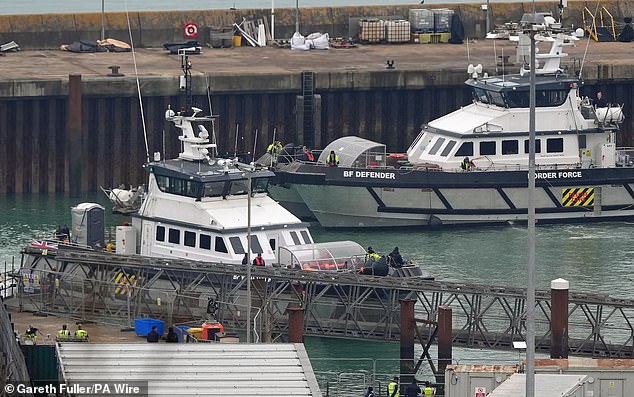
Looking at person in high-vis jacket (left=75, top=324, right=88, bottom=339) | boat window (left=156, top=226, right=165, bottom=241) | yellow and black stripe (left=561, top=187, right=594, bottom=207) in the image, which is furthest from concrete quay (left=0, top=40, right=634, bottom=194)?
person in high-vis jacket (left=75, top=324, right=88, bottom=339)

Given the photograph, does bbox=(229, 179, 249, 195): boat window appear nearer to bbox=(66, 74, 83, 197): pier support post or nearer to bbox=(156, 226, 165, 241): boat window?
bbox=(156, 226, 165, 241): boat window

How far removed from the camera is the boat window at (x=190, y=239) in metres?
53.2

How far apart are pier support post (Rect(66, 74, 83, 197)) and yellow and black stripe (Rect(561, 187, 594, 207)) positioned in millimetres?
16688

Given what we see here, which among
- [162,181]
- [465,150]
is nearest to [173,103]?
[465,150]

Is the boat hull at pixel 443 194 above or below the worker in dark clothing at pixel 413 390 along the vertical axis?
above

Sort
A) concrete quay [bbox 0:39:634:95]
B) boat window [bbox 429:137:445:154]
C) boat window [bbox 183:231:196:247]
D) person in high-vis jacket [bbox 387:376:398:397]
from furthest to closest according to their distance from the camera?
concrete quay [bbox 0:39:634:95], boat window [bbox 429:137:445:154], boat window [bbox 183:231:196:247], person in high-vis jacket [bbox 387:376:398:397]

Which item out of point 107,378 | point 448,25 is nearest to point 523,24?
point 107,378

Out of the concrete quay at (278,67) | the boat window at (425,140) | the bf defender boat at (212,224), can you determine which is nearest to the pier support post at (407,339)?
the bf defender boat at (212,224)

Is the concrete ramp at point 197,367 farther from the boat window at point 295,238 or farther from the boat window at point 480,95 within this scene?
the boat window at point 480,95

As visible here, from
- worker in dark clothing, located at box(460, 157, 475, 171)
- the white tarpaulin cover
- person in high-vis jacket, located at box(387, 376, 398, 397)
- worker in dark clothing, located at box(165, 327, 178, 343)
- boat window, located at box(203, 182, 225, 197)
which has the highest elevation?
the white tarpaulin cover

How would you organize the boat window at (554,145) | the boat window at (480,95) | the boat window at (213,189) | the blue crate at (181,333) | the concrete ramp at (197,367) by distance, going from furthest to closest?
the boat window at (480,95) → the boat window at (554,145) → the boat window at (213,189) → the blue crate at (181,333) → the concrete ramp at (197,367)

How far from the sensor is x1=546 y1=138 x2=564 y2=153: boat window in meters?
69.4

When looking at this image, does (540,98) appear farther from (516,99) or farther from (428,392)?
(428,392)

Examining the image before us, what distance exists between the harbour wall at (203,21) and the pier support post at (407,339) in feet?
123
